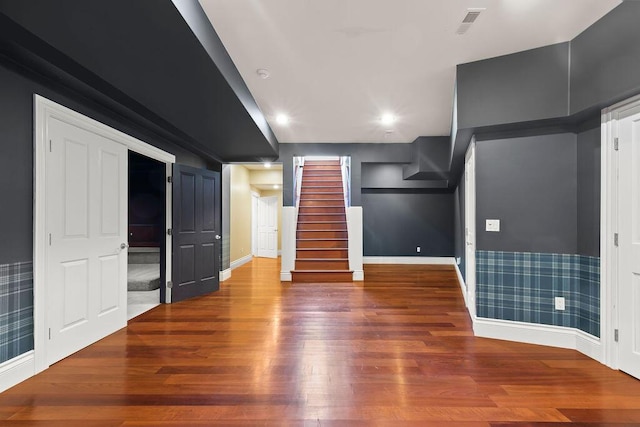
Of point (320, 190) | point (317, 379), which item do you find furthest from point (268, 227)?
point (317, 379)

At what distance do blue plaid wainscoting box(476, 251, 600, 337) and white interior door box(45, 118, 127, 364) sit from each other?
385 centimetres

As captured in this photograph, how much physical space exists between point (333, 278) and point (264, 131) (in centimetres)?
296

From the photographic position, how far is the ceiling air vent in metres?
2.13

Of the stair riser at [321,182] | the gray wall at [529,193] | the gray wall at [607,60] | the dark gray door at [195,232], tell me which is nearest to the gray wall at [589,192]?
the gray wall at [529,193]

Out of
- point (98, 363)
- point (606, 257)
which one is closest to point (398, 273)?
point (606, 257)

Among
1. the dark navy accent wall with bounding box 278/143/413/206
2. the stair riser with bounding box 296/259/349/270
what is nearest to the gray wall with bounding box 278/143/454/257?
the dark navy accent wall with bounding box 278/143/413/206

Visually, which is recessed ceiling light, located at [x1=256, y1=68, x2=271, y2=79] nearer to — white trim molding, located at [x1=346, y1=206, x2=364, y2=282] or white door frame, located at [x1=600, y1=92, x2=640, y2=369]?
white door frame, located at [x1=600, y1=92, x2=640, y2=369]

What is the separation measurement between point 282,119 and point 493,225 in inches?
121

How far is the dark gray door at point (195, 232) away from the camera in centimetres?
443

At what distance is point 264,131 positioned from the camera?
4371mm

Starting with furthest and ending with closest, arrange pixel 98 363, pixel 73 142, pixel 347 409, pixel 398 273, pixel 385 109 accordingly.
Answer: pixel 398 273, pixel 385 109, pixel 73 142, pixel 98 363, pixel 347 409

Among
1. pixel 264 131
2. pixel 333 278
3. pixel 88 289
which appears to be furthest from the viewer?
pixel 333 278

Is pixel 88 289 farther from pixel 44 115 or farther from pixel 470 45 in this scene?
pixel 470 45

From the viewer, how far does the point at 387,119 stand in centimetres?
444
